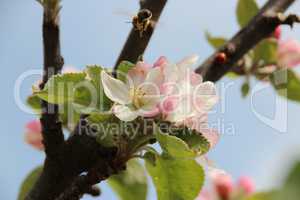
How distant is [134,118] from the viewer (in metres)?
0.73

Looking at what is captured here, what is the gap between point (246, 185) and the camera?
142 centimetres

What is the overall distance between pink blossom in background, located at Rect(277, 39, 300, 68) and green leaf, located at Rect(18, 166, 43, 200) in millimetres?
854

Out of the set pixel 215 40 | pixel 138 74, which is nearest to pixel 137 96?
pixel 138 74

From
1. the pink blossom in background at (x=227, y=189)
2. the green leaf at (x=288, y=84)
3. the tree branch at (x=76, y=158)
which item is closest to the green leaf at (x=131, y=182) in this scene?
the tree branch at (x=76, y=158)

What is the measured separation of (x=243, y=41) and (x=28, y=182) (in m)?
0.65

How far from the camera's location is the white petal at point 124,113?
71cm

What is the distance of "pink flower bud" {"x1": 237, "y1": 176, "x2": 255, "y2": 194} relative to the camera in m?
1.41

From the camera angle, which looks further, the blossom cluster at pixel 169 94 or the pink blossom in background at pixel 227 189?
the pink blossom in background at pixel 227 189

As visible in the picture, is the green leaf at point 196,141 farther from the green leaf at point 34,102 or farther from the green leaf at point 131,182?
the green leaf at point 34,102

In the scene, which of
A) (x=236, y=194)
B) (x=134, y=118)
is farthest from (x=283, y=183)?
(x=236, y=194)

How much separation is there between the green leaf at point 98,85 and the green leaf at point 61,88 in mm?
13

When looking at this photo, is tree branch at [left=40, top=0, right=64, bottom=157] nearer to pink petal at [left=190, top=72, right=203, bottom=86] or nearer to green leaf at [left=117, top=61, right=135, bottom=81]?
green leaf at [left=117, top=61, right=135, bottom=81]

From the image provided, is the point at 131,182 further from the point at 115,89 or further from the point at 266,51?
the point at 266,51

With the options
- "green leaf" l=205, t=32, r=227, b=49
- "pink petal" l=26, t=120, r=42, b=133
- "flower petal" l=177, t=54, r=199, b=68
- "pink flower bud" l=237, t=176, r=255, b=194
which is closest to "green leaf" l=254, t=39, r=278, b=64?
"green leaf" l=205, t=32, r=227, b=49
